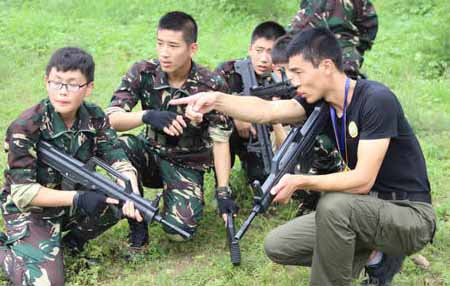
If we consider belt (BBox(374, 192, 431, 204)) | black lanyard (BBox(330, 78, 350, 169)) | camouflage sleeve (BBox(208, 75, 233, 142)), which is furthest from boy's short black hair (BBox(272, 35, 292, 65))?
belt (BBox(374, 192, 431, 204))

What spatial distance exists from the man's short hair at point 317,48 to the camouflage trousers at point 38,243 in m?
1.59

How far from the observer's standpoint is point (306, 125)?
3.84 metres

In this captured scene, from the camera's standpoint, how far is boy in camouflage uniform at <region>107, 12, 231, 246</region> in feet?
15.2

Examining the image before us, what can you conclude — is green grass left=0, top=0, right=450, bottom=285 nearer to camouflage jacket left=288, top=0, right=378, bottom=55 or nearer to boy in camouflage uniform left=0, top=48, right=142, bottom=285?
boy in camouflage uniform left=0, top=48, right=142, bottom=285

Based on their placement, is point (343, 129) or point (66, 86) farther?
point (66, 86)

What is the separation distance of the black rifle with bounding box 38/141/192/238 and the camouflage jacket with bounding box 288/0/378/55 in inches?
73.7

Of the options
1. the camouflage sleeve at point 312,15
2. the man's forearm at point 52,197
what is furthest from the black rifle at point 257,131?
the man's forearm at point 52,197

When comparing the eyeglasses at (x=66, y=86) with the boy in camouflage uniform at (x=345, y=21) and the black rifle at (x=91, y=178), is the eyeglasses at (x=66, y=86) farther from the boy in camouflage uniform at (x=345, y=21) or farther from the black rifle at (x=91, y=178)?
the boy in camouflage uniform at (x=345, y=21)

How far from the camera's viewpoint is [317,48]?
3.60 m


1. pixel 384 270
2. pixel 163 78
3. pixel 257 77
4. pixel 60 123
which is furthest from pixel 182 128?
pixel 384 270

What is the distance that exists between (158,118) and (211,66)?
4.41 metres

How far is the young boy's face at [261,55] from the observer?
5.22 meters

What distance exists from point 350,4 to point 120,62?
484 cm

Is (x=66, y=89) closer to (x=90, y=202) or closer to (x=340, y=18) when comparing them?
(x=90, y=202)
